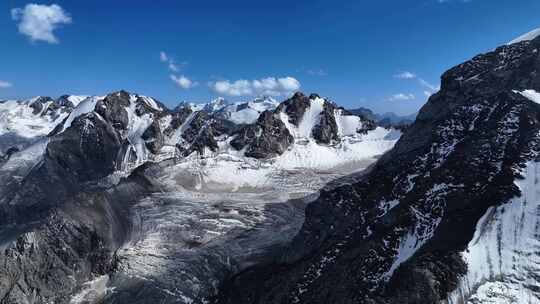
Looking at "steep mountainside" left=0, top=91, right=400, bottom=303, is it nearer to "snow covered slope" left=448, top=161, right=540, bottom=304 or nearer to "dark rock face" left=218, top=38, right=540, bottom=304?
"dark rock face" left=218, top=38, right=540, bottom=304

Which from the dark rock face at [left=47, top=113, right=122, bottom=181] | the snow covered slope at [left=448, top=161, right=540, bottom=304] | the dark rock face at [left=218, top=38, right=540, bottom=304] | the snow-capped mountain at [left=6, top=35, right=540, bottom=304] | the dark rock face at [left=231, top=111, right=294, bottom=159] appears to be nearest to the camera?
the snow covered slope at [left=448, top=161, right=540, bottom=304]

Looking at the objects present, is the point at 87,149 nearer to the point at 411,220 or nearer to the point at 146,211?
the point at 146,211

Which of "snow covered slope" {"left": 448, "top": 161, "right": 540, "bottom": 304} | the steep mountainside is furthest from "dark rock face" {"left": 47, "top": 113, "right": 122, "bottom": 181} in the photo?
"snow covered slope" {"left": 448, "top": 161, "right": 540, "bottom": 304}

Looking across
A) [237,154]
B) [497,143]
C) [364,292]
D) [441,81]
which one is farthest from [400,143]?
[364,292]

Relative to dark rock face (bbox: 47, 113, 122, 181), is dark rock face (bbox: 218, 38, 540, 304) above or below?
below

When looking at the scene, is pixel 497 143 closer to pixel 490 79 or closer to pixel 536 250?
pixel 536 250

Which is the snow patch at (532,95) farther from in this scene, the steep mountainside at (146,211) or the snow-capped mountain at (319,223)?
the steep mountainside at (146,211)

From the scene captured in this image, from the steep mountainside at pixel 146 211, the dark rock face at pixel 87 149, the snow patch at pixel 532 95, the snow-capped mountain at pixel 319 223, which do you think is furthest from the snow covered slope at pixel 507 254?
the dark rock face at pixel 87 149
